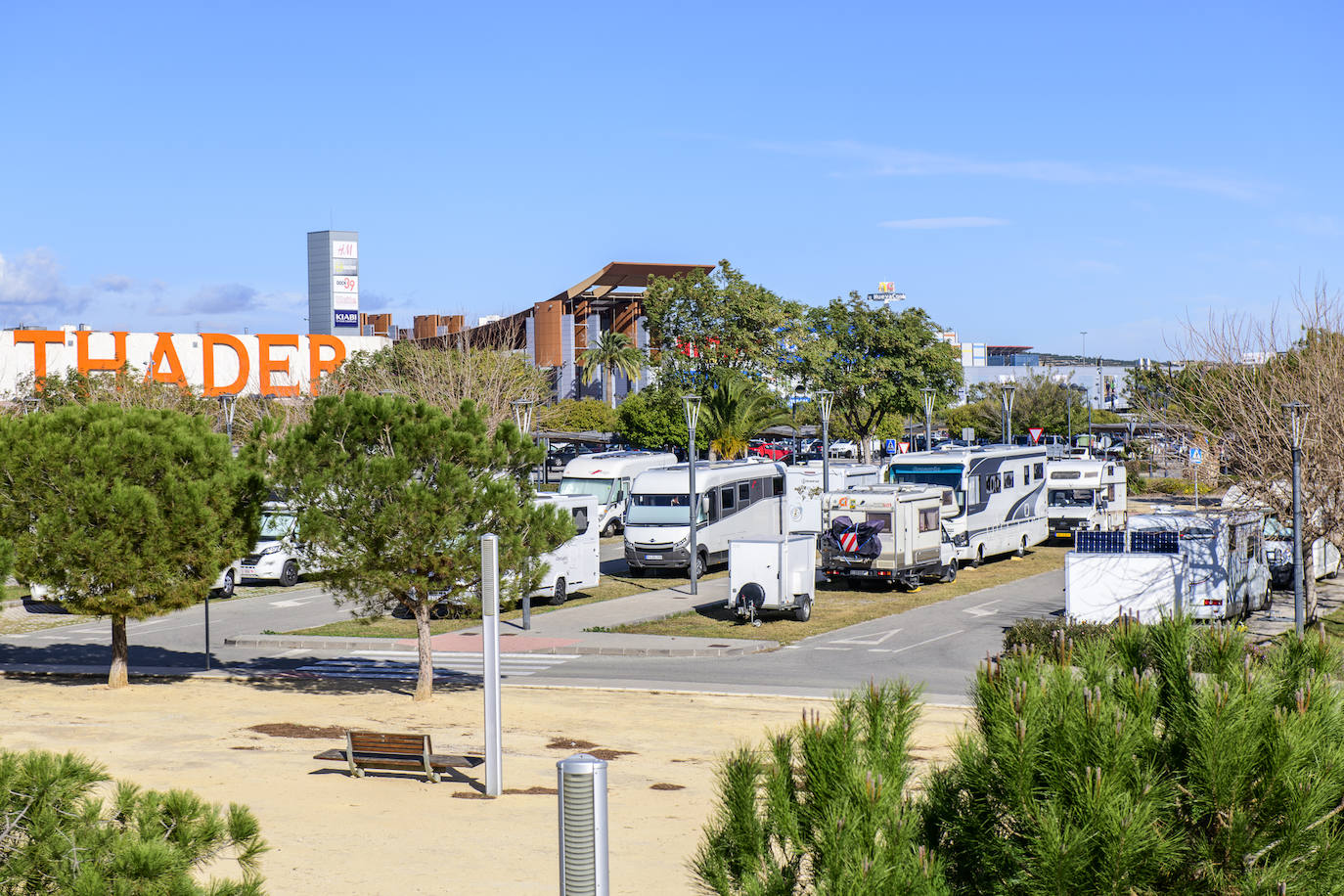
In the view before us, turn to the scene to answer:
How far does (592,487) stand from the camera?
44.8 meters

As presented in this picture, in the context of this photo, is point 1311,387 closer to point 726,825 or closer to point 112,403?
point 112,403

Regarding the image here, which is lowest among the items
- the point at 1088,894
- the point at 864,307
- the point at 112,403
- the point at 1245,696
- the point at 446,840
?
the point at 446,840

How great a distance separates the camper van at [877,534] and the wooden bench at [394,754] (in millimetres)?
19366

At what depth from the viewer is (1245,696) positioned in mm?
5145

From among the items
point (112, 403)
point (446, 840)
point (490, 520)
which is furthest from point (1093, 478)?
point (446, 840)

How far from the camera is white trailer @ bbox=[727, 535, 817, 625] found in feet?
92.4

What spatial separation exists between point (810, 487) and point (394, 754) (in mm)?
28339

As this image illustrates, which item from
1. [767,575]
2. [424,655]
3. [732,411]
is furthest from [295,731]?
[732,411]

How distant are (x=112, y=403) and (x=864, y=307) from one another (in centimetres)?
4777

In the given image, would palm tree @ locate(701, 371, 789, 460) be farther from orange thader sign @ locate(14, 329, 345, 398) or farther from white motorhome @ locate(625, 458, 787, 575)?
orange thader sign @ locate(14, 329, 345, 398)

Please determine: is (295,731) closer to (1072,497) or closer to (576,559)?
(576,559)

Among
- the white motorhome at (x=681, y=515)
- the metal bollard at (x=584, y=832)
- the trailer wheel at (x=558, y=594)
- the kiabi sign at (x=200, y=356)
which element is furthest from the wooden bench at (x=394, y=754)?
the kiabi sign at (x=200, y=356)

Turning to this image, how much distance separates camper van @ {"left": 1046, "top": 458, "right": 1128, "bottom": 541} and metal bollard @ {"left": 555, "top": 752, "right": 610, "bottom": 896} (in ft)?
130

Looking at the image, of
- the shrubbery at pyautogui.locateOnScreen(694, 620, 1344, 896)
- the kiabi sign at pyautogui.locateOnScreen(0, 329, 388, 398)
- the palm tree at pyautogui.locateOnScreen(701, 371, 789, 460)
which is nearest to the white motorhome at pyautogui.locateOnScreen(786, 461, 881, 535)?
the palm tree at pyautogui.locateOnScreen(701, 371, 789, 460)
